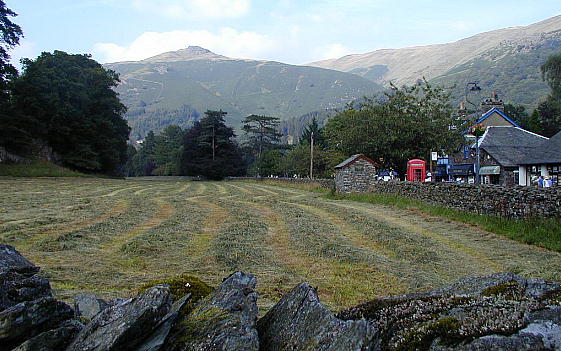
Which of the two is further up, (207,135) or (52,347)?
(207,135)

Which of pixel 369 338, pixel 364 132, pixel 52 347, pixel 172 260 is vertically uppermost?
pixel 364 132

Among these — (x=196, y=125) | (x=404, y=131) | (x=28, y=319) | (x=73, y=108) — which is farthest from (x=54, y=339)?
(x=196, y=125)

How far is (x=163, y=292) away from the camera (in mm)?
2984

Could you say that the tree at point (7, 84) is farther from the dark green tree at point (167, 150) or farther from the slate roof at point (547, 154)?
the dark green tree at point (167, 150)

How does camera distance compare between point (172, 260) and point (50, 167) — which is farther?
point (50, 167)

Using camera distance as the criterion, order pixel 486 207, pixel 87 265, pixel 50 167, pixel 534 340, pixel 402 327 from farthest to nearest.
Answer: pixel 50 167 < pixel 486 207 < pixel 87 265 < pixel 402 327 < pixel 534 340

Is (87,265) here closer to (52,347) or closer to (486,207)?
(52,347)

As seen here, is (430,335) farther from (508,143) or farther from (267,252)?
(508,143)

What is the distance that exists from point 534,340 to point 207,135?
84.2m

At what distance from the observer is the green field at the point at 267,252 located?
23.6 ft

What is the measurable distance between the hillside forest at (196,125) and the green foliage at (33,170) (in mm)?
1977

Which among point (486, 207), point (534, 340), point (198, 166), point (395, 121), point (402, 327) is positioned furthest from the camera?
point (198, 166)

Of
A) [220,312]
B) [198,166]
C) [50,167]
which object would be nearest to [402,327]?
[220,312]

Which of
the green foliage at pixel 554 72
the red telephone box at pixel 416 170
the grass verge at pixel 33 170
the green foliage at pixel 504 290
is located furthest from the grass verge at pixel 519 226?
the green foliage at pixel 554 72
